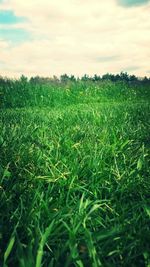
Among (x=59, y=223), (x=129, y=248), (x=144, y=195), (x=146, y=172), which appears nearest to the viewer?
(x=129, y=248)

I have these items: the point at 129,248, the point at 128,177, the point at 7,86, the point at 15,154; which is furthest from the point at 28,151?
the point at 7,86

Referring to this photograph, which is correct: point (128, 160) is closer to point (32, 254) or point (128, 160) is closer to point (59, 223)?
point (59, 223)

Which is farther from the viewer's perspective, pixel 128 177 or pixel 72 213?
pixel 128 177

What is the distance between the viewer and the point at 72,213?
1.60 m

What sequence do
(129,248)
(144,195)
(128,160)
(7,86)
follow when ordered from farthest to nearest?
1. (7,86)
2. (128,160)
3. (144,195)
4. (129,248)

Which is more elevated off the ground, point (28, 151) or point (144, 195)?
point (28, 151)

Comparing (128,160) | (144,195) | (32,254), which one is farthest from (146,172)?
(32,254)

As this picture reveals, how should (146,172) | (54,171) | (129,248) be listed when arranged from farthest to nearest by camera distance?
(146,172)
(54,171)
(129,248)

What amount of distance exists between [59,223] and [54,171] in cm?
68

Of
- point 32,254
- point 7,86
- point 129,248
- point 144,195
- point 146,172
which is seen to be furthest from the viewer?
point 7,86

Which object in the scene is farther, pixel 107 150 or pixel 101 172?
pixel 107 150

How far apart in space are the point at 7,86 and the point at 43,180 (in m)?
12.0

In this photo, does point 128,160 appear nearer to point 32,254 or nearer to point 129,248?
point 129,248

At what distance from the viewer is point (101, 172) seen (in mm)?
2270
